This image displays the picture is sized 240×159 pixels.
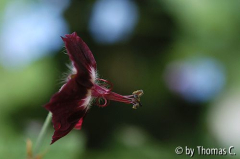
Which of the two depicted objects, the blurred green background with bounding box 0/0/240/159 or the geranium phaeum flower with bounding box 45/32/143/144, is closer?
the geranium phaeum flower with bounding box 45/32/143/144

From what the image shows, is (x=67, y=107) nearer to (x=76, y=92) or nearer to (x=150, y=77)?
(x=76, y=92)

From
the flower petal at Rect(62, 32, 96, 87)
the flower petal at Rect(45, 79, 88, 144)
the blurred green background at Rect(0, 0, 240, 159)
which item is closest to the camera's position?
the flower petal at Rect(45, 79, 88, 144)

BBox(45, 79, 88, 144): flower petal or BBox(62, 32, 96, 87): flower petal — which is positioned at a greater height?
BBox(62, 32, 96, 87): flower petal

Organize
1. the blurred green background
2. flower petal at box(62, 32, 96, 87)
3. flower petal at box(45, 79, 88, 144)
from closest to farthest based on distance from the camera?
1. flower petal at box(45, 79, 88, 144)
2. flower petal at box(62, 32, 96, 87)
3. the blurred green background

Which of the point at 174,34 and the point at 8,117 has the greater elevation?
the point at 174,34

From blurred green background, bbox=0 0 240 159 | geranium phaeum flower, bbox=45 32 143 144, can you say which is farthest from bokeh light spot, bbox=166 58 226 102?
geranium phaeum flower, bbox=45 32 143 144

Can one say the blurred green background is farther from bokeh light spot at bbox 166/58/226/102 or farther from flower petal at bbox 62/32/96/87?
flower petal at bbox 62/32/96/87

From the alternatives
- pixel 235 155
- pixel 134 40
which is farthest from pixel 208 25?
pixel 235 155

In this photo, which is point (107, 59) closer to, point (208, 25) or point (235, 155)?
point (208, 25)
